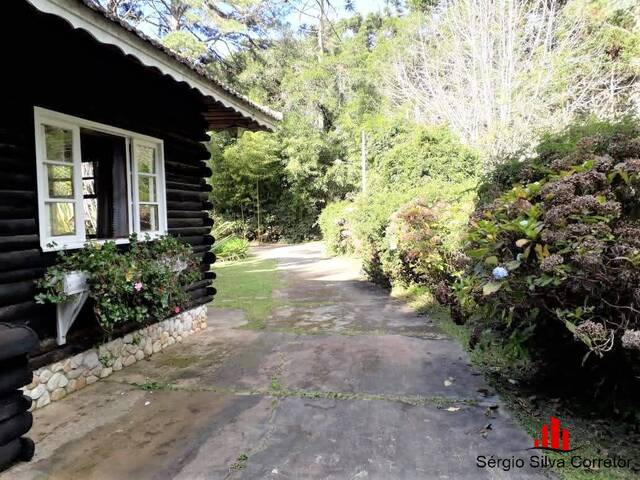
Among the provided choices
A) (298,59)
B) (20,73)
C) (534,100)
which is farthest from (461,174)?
(298,59)

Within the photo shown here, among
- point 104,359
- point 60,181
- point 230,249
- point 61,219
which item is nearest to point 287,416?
point 104,359

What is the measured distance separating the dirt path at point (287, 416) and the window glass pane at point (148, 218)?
1.42 metres

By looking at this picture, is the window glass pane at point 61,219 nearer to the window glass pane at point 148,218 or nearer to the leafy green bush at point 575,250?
the window glass pane at point 148,218

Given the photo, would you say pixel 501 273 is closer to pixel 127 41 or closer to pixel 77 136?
pixel 127 41

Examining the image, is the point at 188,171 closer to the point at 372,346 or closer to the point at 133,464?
the point at 372,346

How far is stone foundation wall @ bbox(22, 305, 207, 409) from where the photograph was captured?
3152 mm

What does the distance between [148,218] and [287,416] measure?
9.11ft

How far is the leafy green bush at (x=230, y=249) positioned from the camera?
46.3ft

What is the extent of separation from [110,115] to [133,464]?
3.00m

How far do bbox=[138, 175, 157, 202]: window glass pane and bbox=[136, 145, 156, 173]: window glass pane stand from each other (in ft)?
0.29

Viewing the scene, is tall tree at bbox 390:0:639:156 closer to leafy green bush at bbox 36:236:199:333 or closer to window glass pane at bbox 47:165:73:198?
leafy green bush at bbox 36:236:199:333

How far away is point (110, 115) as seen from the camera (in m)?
3.80

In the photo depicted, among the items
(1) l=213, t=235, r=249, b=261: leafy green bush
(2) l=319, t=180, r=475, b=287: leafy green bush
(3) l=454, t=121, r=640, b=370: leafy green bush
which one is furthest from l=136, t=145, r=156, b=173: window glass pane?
(1) l=213, t=235, r=249, b=261: leafy green bush

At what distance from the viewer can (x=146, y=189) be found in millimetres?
4484
